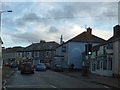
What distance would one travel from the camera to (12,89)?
80.5 feet

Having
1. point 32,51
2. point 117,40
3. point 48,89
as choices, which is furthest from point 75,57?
point 48,89

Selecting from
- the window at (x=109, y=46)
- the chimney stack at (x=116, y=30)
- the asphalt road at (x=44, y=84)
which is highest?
the chimney stack at (x=116, y=30)

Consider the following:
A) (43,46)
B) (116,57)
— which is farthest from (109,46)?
(43,46)

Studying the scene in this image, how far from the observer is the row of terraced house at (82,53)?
51.7m

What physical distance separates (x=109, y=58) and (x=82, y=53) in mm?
32899

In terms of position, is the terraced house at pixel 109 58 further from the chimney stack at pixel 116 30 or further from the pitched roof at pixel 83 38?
the pitched roof at pixel 83 38

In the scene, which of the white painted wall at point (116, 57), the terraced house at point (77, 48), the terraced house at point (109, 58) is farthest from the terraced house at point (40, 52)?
the white painted wall at point (116, 57)

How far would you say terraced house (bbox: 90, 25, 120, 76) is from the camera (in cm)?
4915

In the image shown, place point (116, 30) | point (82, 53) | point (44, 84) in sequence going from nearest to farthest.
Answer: point (44, 84), point (116, 30), point (82, 53)

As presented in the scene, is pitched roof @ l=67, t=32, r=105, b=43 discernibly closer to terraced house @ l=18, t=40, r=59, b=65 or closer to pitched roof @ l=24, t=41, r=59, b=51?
terraced house @ l=18, t=40, r=59, b=65

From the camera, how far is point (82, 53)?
85.9 meters

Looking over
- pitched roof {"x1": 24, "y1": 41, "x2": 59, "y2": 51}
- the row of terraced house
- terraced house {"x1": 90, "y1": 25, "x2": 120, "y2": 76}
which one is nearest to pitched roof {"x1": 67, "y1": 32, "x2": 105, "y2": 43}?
the row of terraced house

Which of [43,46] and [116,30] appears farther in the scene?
[43,46]

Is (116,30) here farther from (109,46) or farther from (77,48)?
(77,48)
